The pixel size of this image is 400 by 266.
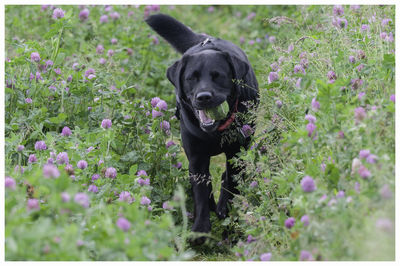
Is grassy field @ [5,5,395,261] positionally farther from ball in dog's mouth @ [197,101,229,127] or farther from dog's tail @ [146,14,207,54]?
dog's tail @ [146,14,207,54]

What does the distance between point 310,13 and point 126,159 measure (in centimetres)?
266

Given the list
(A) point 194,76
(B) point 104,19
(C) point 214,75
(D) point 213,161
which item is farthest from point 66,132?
(B) point 104,19

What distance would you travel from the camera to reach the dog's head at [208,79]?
11.9 feet

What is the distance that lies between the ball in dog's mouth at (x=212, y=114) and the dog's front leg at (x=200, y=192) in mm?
301

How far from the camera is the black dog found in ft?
12.0

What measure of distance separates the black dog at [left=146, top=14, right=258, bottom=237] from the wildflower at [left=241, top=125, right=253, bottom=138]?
0.10 ft

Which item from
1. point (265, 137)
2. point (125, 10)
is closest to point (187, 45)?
point (265, 137)

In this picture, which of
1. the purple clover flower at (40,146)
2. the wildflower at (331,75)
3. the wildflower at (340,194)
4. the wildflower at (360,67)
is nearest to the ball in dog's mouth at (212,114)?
the wildflower at (331,75)

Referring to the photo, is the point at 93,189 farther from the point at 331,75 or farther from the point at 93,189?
the point at 331,75

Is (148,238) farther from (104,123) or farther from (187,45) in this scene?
(187,45)

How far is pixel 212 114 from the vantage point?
364cm

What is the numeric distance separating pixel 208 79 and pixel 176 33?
108cm

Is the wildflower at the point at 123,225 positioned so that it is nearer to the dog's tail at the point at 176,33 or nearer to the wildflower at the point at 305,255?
the wildflower at the point at 305,255

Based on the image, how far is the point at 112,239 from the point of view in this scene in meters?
2.24
